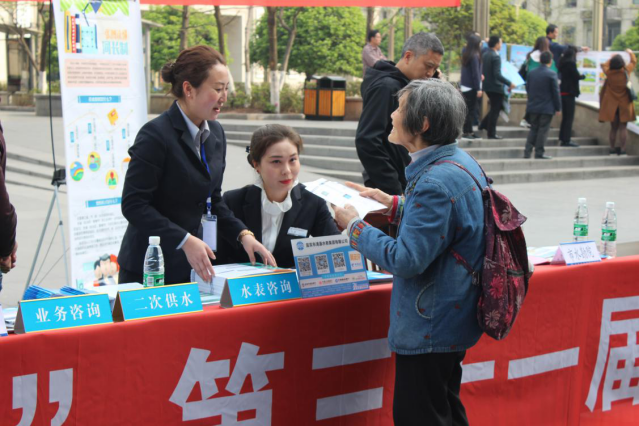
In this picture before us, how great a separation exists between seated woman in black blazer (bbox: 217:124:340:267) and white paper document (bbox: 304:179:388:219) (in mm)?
350

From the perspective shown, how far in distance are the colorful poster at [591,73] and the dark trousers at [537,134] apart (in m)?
2.30

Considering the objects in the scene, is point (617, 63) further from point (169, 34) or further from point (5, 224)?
point (169, 34)

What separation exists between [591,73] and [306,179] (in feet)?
21.3

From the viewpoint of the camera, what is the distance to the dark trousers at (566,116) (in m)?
13.3

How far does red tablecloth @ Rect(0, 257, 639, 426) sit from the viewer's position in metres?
2.28

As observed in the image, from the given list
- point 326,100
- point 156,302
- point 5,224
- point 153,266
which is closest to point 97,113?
point 5,224

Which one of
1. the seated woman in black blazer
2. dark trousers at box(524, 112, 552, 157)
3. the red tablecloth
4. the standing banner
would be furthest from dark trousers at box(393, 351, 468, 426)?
dark trousers at box(524, 112, 552, 157)

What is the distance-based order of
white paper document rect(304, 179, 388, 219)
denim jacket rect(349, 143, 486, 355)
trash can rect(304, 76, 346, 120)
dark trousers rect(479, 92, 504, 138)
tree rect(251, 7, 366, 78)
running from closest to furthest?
denim jacket rect(349, 143, 486, 355)
white paper document rect(304, 179, 388, 219)
dark trousers rect(479, 92, 504, 138)
trash can rect(304, 76, 346, 120)
tree rect(251, 7, 366, 78)

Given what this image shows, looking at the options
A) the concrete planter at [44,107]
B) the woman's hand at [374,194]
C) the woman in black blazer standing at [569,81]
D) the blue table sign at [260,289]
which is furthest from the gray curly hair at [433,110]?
the concrete planter at [44,107]

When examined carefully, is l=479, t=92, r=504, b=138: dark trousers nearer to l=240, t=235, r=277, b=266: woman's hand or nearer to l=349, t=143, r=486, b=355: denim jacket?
l=240, t=235, r=277, b=266: woman's hand

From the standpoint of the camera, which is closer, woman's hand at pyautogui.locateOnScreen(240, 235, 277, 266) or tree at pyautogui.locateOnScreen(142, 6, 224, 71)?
woman's hand at pyautogui.locateOnScreen(240, 235, 277, 266)

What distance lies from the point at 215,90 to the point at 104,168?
252 cm

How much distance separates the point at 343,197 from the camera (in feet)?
9.23

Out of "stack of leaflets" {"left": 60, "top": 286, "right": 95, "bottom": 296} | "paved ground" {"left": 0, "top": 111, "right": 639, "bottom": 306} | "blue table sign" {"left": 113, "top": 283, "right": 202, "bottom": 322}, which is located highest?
"stack of leaflets" {"left": 60, "top": 286, "right": 95, "bottom": 296}
